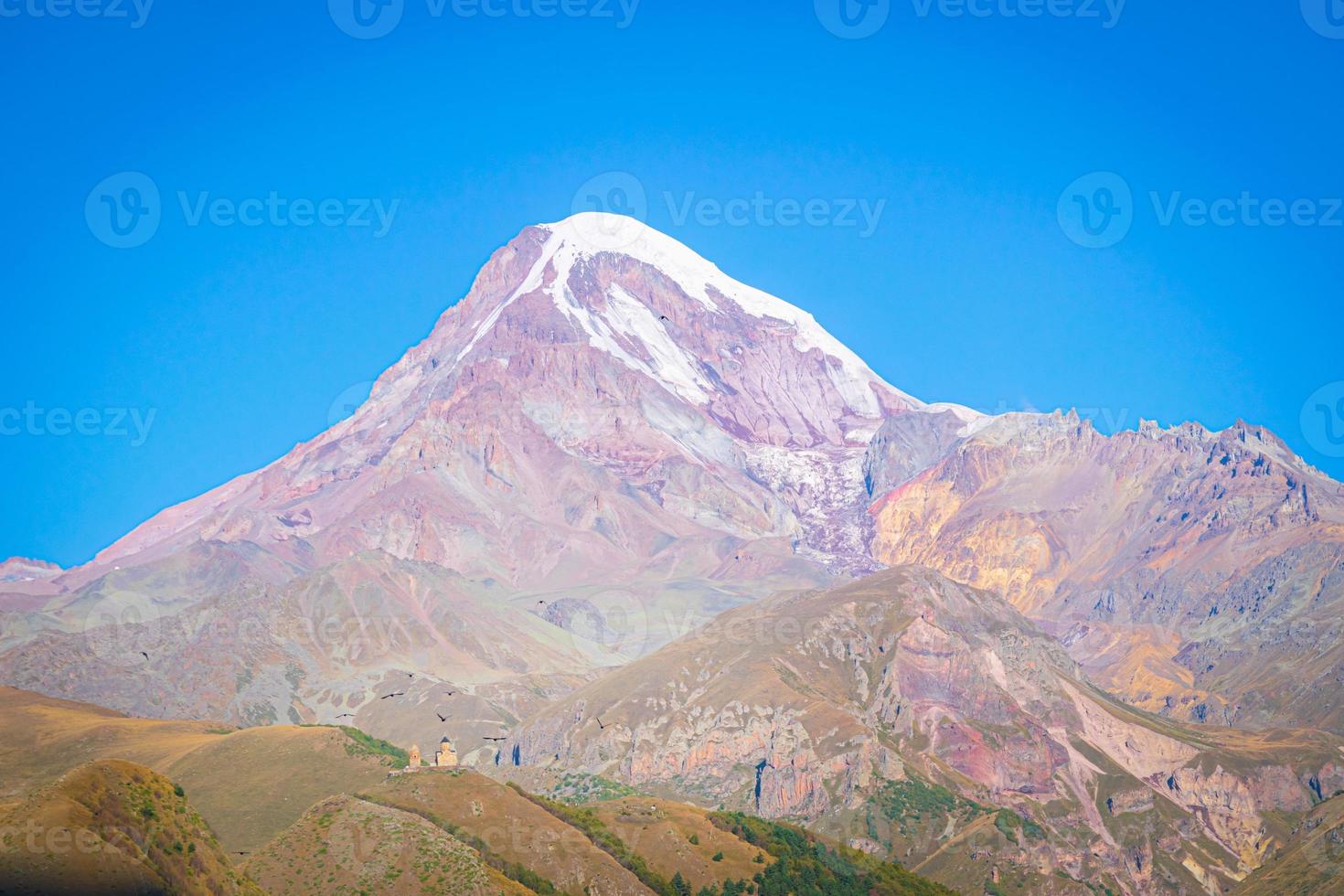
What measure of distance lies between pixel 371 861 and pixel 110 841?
33993mm

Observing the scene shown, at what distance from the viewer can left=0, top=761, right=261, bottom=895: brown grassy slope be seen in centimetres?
10225

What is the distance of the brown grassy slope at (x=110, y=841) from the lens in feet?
335

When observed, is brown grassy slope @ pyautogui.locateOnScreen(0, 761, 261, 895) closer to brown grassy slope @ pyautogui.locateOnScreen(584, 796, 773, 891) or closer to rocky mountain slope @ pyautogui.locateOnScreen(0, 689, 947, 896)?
rocky mountain slope @ pyautogui.locateOnScreen(0, 689, 947, 896)

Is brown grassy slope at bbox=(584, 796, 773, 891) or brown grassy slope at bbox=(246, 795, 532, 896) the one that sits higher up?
brown grassy slope at bbox=(584, 796, 773, 891)

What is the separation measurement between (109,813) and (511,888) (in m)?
40.3

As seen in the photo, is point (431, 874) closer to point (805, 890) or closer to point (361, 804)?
point (361, 804)

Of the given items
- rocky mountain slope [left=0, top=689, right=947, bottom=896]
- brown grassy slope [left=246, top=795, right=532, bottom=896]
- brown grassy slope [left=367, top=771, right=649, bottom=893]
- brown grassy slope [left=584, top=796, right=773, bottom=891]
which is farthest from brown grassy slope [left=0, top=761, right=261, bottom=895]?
brown grassy slope [left=584, top=796, right=773, bottom=891]

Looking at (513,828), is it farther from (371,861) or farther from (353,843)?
(371,861)

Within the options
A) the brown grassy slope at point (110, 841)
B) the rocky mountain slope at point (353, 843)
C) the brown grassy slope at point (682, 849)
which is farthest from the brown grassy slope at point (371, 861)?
the brown grassy slope at point (682, 849)

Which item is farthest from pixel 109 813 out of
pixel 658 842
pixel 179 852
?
pixel 658 842

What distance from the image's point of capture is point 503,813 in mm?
170625

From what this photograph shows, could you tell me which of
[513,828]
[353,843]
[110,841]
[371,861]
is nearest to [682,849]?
[513,828]

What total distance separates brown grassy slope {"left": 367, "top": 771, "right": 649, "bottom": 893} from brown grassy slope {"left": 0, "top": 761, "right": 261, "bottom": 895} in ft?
133

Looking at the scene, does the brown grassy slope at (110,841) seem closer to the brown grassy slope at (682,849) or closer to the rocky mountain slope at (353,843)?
the rocky mountain slope at (353,843)
